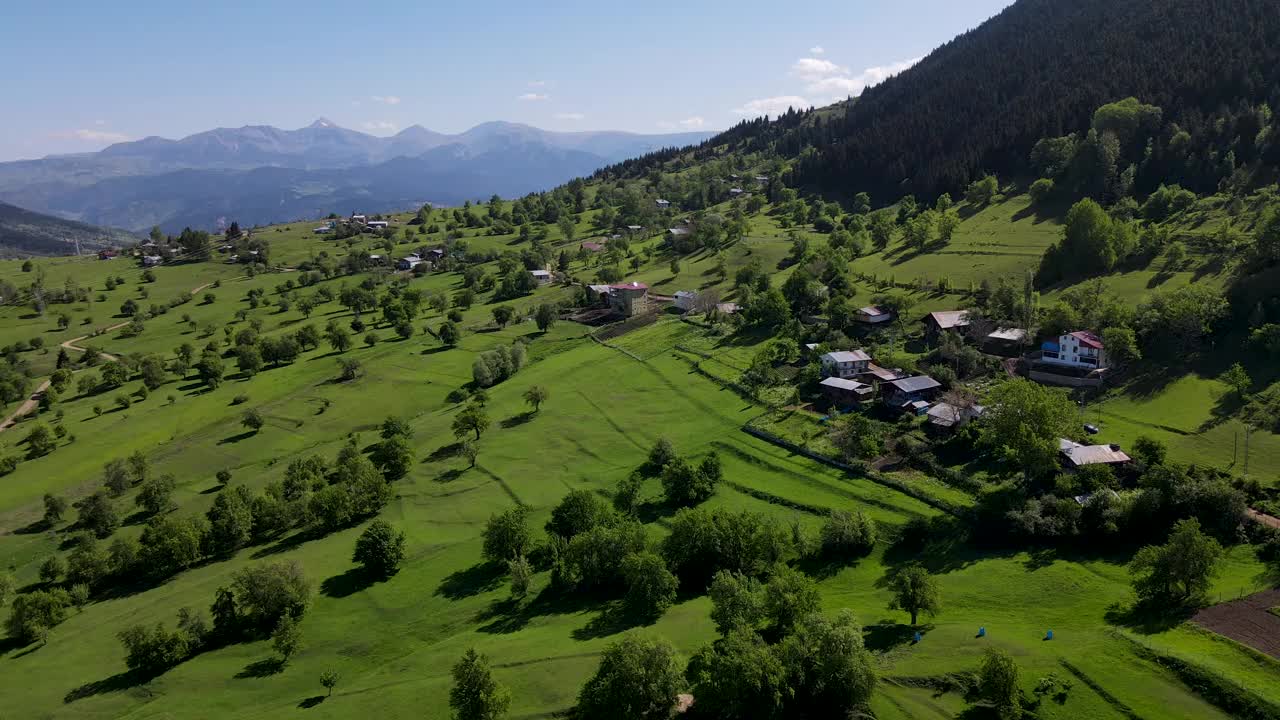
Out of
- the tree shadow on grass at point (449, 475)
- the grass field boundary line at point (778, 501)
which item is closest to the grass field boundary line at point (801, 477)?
the grass field boundary line at point (778, 501)

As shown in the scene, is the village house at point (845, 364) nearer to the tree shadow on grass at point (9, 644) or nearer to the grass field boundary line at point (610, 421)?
the grass field boundary line at point (610, 421)

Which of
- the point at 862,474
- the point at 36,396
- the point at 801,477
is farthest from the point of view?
the point at 36,396

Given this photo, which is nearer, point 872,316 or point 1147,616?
point 1147,616

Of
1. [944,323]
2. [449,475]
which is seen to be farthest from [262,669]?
[944,323]

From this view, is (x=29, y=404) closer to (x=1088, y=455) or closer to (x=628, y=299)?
(x=628, y=299)

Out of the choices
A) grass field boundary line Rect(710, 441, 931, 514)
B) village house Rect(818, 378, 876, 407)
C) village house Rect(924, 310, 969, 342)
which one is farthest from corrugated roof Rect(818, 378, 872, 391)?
village house Rect(924, 310, 969, 342)

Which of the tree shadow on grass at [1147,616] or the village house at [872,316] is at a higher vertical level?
the village house at [872,316]

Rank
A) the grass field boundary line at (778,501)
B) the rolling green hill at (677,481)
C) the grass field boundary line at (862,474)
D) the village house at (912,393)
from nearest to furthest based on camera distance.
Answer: the rolling green hill at (677,481), the grass field boundary line at (862,474), the grass field boundary line at (778,501), the village house at (912,393)
